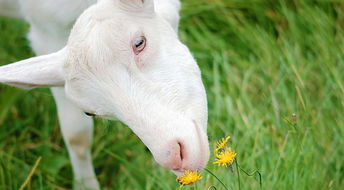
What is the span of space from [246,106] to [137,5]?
1469mm

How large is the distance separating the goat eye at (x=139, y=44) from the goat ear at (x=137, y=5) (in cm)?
13

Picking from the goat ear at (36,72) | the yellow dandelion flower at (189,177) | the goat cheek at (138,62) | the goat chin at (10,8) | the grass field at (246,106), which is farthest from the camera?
the goat chin at (10,8)

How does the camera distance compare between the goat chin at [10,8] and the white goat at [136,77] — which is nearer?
the white goat at [136,77]

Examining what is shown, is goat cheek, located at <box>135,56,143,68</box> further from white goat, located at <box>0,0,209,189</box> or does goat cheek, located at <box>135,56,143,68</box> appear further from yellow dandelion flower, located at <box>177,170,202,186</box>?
yellow dandelion flower, located at <box>177,170,202,186</box>

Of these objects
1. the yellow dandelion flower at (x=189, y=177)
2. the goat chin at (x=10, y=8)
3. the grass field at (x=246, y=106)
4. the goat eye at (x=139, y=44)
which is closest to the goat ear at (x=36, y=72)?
the goat eye at (x=139, y=44)

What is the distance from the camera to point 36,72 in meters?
2.44

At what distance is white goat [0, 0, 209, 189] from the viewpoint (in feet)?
7.07

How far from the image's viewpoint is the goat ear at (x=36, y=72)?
7.92ft

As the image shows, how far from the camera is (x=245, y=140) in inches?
134

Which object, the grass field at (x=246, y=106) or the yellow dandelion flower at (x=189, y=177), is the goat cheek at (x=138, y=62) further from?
the grass field at (x=246, y=106)

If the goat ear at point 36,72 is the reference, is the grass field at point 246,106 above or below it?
below

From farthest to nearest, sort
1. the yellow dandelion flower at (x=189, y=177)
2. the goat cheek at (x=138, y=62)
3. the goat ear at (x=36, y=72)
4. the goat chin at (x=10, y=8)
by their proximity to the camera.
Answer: the goat chin at (x=10, y=8)
the goat ear at (x=36, y=72)
the goat cheek at (x=138, y=62)
the yellow dandelion flower at (x=189, y=177)

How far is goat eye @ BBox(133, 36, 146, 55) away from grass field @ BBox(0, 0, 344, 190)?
0.80 metres

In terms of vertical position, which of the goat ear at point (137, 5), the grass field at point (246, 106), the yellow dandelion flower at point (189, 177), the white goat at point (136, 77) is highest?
the goat ear at point (137, 5)
